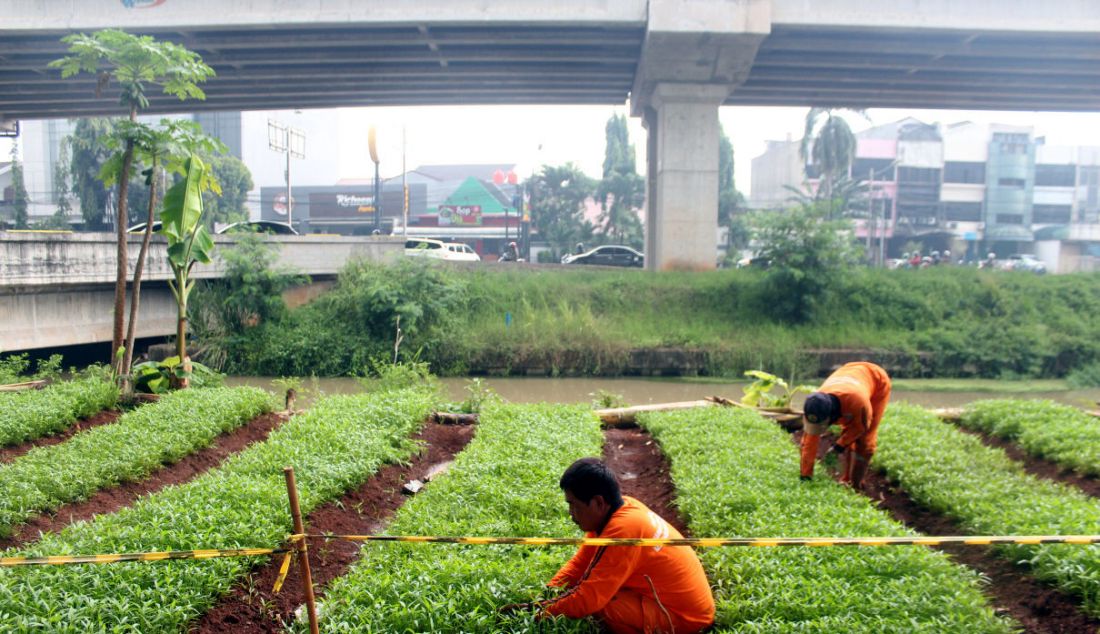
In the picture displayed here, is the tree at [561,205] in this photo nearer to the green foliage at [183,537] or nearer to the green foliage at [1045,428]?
the green foliage at [1045,428]

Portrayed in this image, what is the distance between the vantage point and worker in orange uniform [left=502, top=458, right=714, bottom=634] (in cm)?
416

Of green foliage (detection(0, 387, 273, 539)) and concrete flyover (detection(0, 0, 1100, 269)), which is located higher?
concrete flyover (detection(0, 0, 1100, 269))

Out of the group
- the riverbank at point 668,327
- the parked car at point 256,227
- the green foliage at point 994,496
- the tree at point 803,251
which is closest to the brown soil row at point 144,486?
the green foliage at point 994,496

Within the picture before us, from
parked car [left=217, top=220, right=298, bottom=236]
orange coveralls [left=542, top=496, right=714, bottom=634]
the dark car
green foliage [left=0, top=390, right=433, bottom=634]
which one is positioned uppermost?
parked car [left=217, top=220, right=298, bottom=236]

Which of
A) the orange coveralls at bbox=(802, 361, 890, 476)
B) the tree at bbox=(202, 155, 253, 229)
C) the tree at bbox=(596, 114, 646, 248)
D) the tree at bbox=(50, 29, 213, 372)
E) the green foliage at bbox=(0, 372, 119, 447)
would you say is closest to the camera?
the orange coveralls at bbox=(802, 361, 890, 476)

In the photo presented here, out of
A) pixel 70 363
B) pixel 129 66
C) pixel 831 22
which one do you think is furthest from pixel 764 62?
pixel 70 363

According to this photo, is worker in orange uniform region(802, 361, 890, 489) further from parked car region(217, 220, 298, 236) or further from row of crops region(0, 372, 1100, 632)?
parked car region(217, 220, 298, 236)

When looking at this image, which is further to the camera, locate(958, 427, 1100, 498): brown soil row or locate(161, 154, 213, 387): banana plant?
locate(161, 154, 213, 387): banana plant

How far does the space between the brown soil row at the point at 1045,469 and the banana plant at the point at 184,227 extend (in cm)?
1166

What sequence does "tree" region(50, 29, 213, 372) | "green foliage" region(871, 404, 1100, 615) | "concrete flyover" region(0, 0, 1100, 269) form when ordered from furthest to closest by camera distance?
"concrete flyover" region(0, 0, 1100, 269), "tree" region(50, 29, 213, 372), "green foliage" region(871, 404, 1100, 615)

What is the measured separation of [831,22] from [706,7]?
3571mm

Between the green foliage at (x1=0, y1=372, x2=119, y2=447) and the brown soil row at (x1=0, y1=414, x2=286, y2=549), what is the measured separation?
79.3 inches

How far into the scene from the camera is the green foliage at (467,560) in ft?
14.3

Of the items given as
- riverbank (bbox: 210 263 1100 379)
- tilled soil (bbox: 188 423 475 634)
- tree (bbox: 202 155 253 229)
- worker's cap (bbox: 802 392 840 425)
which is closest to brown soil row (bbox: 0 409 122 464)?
tilled soil (bbox: 188 423 475 634)
